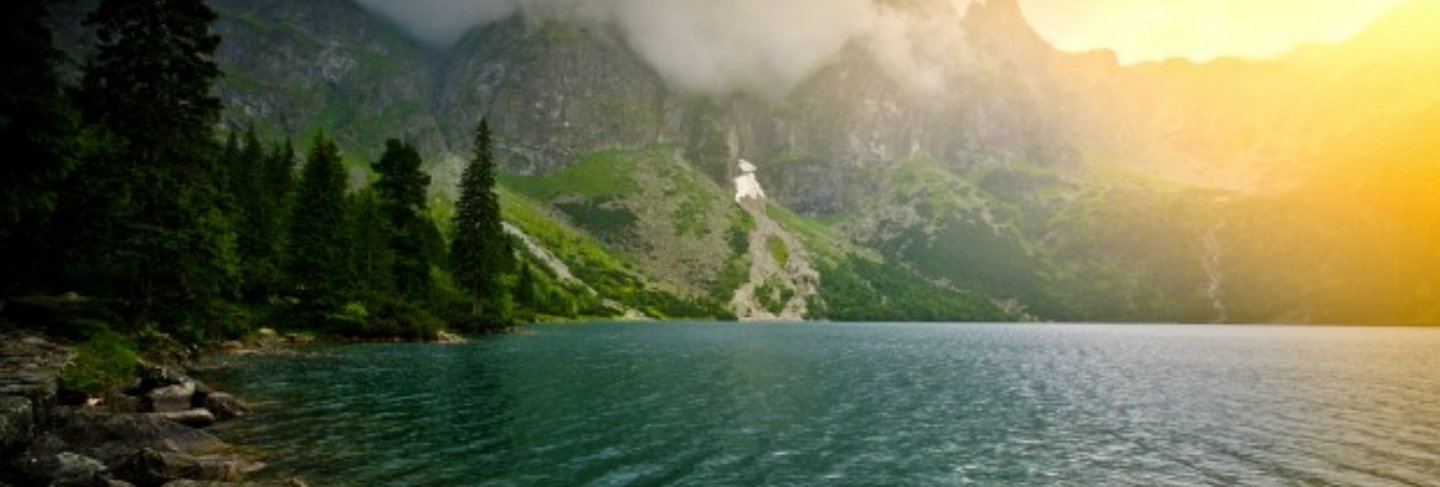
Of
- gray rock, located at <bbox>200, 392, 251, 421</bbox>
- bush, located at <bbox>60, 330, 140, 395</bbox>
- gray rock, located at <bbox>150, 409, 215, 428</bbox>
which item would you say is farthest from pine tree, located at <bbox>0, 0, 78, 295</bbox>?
gray rock, located at <bbox>200, 392, 251, 421</bbox>

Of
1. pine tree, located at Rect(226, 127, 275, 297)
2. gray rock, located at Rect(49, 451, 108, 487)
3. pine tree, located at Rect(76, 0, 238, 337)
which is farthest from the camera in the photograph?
pine tree, located at Rect(226, 127, 275, 297)

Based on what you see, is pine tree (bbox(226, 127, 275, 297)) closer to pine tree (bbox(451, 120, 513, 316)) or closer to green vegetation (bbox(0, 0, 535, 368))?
green vegetation (bbox(0, 0, 535, 368))

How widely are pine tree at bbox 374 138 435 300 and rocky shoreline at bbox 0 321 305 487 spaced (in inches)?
2561

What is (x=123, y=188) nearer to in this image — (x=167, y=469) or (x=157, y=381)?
→ (x=157, y=381)

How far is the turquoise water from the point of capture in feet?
98.7

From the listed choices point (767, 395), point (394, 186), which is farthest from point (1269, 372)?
point (394, 186)

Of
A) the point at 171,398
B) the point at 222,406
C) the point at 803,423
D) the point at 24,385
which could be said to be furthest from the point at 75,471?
the point at 803,423

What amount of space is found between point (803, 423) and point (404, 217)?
79.0 meters

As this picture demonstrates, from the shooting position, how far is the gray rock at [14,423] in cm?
2203

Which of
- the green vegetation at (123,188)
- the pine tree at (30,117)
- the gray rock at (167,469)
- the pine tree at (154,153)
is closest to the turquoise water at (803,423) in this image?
the gray rock at (167,469)

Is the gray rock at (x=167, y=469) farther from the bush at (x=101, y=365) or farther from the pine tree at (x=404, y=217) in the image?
the pine tree at (x=404, y=217)

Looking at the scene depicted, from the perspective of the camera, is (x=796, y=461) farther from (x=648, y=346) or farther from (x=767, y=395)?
(x=648, y=346)

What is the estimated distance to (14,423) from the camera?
22.7m

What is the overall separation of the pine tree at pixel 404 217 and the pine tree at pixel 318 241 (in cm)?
894
